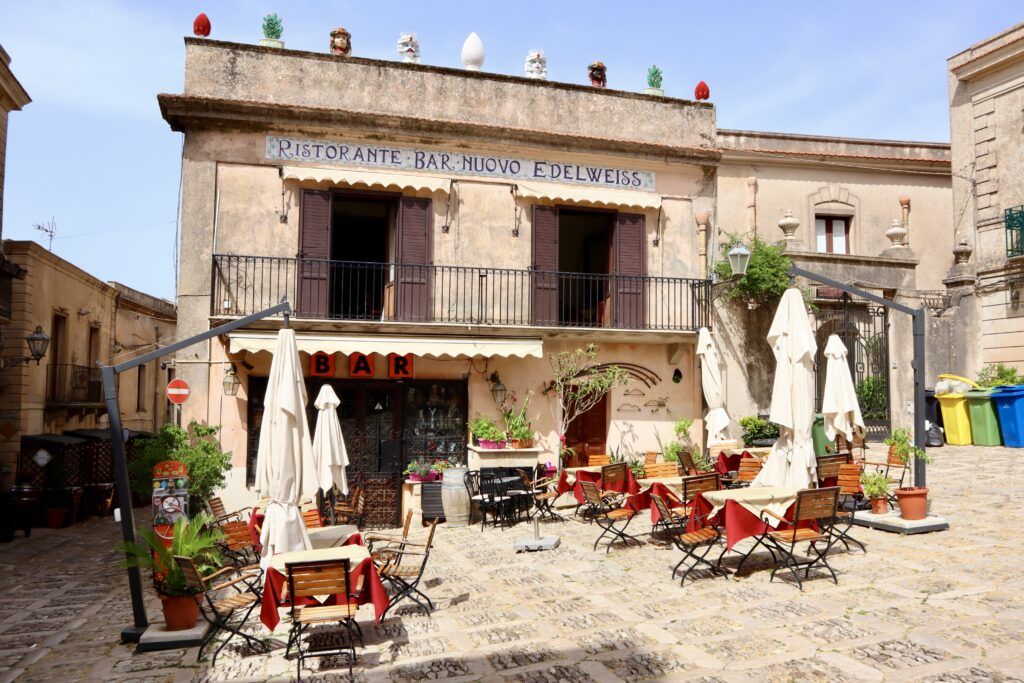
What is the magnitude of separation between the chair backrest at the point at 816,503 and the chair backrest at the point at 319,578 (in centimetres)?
460

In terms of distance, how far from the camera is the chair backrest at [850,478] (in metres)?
10.1

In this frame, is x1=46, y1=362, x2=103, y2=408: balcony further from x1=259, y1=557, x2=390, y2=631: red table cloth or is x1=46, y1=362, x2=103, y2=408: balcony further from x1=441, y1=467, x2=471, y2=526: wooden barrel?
x1=259, y1=557, x2=390, y2=631: red table cloth

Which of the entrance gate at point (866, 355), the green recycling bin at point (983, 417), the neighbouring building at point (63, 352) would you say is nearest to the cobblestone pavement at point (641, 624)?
the entrance gate at point (866, 355)

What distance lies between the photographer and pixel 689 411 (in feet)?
50.2

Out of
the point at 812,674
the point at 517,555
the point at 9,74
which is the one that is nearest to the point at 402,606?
the point at 517,555

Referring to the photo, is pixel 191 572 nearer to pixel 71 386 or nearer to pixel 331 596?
pixel 331 596

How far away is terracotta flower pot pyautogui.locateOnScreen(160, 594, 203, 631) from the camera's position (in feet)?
22.5

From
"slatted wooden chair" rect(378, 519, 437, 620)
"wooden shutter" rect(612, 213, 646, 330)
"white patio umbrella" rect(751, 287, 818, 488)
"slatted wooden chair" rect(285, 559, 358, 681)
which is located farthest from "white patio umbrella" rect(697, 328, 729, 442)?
"slatted wooden chair" rect(285, 559, 358, 681)

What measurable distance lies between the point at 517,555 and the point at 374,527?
4.54m

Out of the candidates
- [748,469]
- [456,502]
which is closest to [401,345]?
[456,502]

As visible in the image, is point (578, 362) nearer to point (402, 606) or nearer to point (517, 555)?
point (517, 555)

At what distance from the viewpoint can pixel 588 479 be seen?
12219 millimetres

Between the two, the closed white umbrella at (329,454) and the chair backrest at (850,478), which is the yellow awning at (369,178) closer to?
the closed white umbrella at (329,454)

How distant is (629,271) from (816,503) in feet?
26.4
